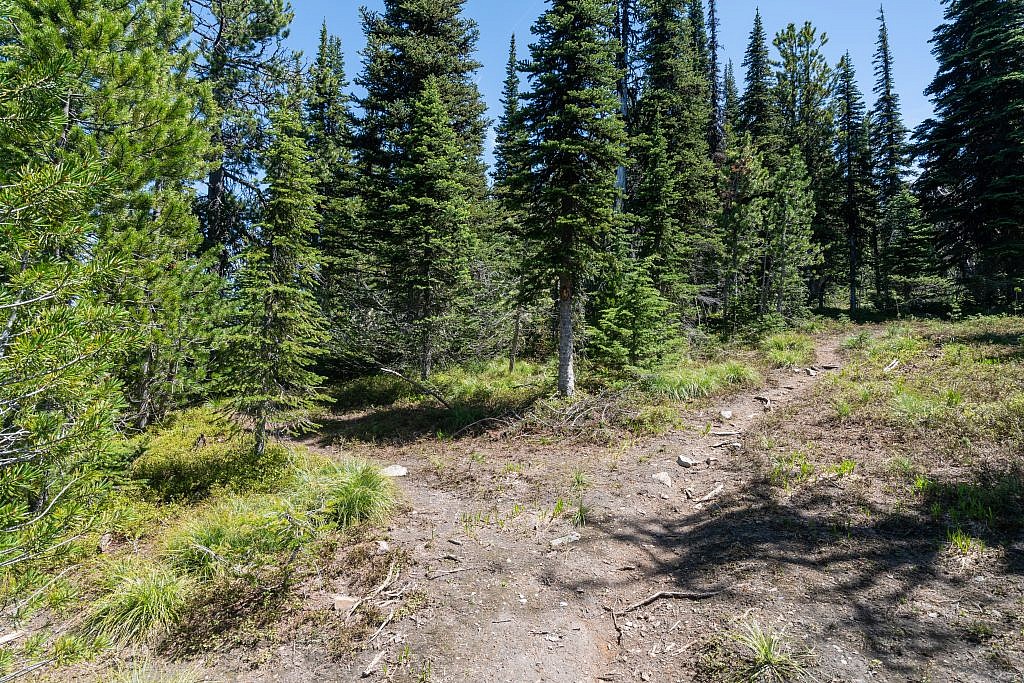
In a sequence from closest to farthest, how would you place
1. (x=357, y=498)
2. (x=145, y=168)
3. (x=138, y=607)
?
(x=138, y=607)
(x=145, y=168)
(x=357, y=498)

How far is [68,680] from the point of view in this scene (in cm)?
432

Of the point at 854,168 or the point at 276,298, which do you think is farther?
the point at 854,168

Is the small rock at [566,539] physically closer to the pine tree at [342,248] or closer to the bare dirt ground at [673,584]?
the bare dirt ground at [673,584]

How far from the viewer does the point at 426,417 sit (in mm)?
13117

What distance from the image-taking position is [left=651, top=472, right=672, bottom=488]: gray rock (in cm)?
804

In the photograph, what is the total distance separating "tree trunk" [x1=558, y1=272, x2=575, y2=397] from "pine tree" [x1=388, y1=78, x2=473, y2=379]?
Answer: 4600 mm

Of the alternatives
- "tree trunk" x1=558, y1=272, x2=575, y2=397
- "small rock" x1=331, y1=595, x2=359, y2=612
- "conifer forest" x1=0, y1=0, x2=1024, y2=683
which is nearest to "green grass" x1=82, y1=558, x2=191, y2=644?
"conifer forest" x1=0, y1=0, x2=1024, y2=683

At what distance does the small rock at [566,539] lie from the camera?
20.7ft

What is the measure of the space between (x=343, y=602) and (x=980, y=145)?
118 ft

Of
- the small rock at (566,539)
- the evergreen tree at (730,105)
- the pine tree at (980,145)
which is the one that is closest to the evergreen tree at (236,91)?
the small rock at (566,539)

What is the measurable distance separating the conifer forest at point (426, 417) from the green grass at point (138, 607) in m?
0.03

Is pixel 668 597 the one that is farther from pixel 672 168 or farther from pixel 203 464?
pixel 672 168

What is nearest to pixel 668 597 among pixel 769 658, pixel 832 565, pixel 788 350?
pixel 769 658

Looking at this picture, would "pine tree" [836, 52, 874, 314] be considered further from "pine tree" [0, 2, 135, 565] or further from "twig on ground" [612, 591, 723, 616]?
"pine tree" [0, 2, 135, 565]
